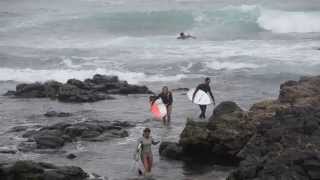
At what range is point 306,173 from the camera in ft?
44.5

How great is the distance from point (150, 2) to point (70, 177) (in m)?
54.4

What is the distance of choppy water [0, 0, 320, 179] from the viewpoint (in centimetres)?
2484

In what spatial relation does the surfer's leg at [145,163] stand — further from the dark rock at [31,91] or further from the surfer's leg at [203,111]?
the dark rock at [31,91]

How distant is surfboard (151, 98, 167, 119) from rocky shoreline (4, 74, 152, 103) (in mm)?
5200

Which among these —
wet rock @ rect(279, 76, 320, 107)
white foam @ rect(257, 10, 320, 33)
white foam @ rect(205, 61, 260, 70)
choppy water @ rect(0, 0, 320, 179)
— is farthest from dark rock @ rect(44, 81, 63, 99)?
white foam @ rect(257, 10, 320, 33)

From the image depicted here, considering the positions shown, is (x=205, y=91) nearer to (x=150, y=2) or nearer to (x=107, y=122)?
(x=107, y=122)

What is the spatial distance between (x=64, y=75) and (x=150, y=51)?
8.91 m

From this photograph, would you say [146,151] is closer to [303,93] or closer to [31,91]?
[303,93]

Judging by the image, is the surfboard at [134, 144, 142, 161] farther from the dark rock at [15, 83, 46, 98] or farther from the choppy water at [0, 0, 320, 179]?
the dark rock at [15, 83, 46, 98]

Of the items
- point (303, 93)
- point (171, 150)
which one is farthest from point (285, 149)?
point (303, 93)

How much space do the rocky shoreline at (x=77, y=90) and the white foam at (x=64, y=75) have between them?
326cm

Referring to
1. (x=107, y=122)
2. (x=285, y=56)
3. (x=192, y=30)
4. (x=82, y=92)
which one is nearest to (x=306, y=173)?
(x=107, y=122)

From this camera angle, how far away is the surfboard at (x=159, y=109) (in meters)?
22.9

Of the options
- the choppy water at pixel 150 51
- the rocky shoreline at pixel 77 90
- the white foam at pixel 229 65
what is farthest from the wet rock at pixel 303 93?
the white foam at pixel 229 65
